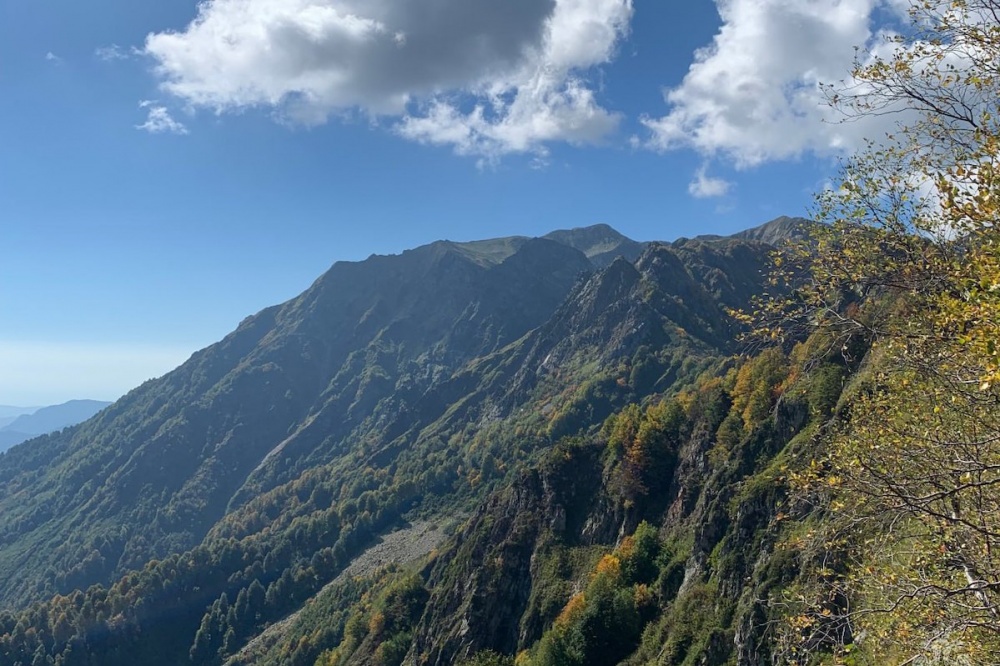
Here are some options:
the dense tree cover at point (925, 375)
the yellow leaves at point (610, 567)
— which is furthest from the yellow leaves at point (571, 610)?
the dense tree cover at point (925, 375)

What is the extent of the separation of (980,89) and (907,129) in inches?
62.0

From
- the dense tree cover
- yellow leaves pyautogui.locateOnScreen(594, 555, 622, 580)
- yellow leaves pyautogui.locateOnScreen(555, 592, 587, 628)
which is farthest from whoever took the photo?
yellow leaves pyautogui.locateOnScreen(594, 555, 622, 580)

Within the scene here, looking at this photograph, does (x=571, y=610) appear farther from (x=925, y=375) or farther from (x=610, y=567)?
(x=925, y=375)

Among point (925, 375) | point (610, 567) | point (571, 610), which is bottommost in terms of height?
point (571, 610)

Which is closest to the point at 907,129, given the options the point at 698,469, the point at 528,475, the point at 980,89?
the point at 980,89

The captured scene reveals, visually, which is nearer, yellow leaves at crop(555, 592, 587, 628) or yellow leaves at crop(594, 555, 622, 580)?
yellow leaves at crop(555, 592, 587, 628)

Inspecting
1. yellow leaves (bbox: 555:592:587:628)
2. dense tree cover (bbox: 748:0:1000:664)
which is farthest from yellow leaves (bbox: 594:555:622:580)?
dense tree cover (bbox: 748:0:1000:664)

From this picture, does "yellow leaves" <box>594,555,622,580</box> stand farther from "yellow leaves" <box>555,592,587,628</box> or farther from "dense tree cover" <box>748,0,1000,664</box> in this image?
"dense tree cover" <box>748,0,1000,664</box>

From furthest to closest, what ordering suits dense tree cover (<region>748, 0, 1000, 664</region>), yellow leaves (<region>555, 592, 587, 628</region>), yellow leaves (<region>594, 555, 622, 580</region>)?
yellow leaves (<region>594, 555, 622, 580</region>)
yellow leaves (<region>555, 592, 587, 628</region>)
dense tree cover (<region>748, 0, 1000, 664</region>)

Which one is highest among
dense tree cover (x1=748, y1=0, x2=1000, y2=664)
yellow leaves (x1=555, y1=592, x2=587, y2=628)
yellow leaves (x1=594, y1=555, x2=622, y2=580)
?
dense tree cover (x1=748, y1=0, x2=1000, y2=664)

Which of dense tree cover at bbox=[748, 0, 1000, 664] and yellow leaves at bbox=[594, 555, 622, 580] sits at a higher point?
dense tree cover at bbox=[748, 0, 1000, 664]

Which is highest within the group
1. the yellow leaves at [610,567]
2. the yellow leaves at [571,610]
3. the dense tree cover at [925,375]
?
the dense tree cover at [925,375]

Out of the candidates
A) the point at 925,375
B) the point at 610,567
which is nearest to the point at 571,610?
the point at 610,567

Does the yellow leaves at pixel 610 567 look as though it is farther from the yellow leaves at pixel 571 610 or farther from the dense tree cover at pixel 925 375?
the dense tree cover at pixel 925 375
